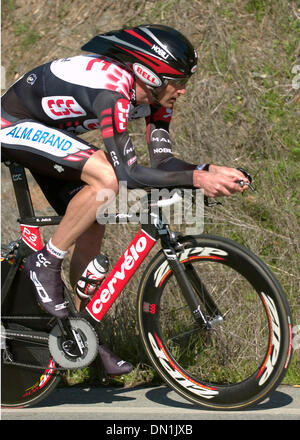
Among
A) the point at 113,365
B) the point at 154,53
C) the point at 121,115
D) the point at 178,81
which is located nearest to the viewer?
the point at 121,115

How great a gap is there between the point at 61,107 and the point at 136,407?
5.91ft

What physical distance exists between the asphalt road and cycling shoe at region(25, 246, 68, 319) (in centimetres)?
57

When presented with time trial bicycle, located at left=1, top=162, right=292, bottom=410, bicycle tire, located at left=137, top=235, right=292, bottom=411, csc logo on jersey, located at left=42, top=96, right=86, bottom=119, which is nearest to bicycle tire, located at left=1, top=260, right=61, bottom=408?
time trial bicycle, located at left=1, top=162, right=292, bottom=410

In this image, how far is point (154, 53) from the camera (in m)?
4.07

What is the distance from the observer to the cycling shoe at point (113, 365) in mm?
4324

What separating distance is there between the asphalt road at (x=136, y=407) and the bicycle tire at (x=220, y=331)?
106 millimetres

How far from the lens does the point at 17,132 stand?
14.0 feet

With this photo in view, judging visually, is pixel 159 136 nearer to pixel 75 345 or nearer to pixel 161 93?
pixel 161 93

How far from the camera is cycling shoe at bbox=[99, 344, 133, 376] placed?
→ 14.2 feet

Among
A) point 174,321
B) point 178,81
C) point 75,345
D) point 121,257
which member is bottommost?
point 75,345

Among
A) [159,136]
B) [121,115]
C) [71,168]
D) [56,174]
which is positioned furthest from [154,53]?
[56,174]

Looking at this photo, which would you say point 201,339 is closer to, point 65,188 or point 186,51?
point 65,188

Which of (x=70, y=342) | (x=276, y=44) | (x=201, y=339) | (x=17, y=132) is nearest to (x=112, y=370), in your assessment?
(x=70, y=342)

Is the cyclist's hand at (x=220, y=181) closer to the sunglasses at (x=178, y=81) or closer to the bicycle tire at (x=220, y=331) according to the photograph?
the bicycle tire at (x=220, y=331)
